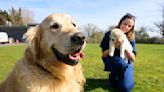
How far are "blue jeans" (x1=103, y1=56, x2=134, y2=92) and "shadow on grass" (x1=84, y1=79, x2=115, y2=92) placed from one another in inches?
13.5

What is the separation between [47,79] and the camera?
443 centimetres

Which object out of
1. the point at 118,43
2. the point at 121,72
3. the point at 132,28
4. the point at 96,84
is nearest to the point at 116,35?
the point at 118,43

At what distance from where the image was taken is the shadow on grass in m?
7.77

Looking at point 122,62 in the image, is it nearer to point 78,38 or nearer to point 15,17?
point 78,38

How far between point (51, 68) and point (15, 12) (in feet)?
218

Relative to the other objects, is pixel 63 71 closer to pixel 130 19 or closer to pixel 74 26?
pixel 74 26

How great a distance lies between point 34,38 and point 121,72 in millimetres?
3288

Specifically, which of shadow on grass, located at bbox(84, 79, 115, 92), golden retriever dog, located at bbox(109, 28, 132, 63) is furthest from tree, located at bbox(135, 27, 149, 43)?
golden retriever dog, located at bbox(109, 28, 132, 63)

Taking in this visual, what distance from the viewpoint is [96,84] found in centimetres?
826

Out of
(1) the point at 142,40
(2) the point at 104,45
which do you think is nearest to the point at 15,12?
(1) the point at 142,40

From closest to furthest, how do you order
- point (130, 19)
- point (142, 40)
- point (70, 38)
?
point (70, 38), point (130, 19), point (142, 40)

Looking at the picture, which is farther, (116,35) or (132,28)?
(132,28)

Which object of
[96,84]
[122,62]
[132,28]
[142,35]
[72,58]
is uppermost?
[132,28]

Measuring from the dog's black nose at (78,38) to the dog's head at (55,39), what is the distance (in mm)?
75
